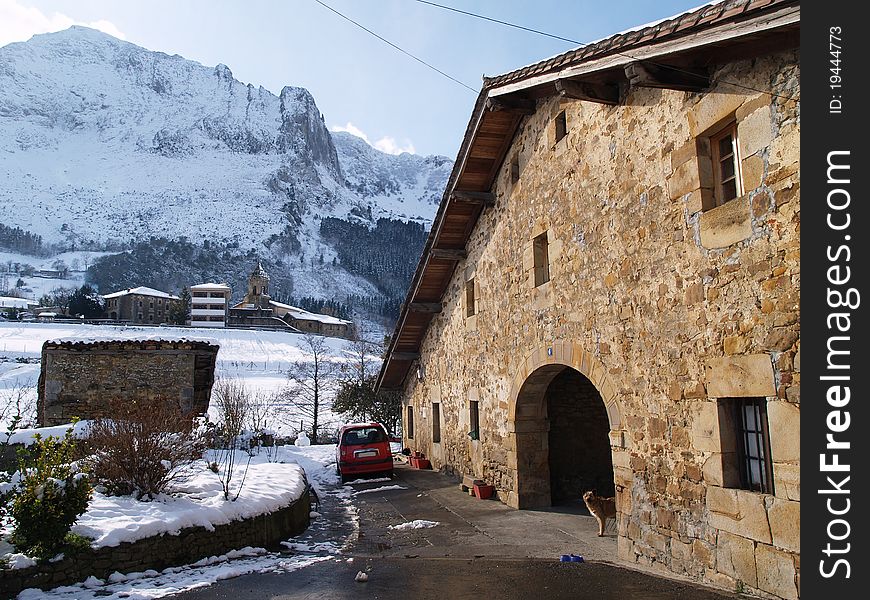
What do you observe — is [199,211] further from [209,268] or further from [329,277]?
[329,277]

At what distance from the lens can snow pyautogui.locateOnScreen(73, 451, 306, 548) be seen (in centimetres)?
618

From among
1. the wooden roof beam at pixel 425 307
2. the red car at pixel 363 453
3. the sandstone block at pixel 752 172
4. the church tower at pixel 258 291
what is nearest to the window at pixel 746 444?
the sandstone block at pixel 752 172

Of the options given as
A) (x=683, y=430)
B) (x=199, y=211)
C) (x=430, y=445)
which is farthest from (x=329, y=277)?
(x=683, y=430)

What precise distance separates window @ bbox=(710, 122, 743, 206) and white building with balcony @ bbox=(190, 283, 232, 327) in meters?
79.3

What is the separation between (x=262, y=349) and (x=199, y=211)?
107 meters

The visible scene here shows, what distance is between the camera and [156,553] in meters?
6.31

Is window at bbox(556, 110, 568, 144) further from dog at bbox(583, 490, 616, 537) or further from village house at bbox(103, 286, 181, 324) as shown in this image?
village house at bbox(103, 286, 181, 324)

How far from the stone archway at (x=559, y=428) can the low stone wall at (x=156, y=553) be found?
12.7 feet

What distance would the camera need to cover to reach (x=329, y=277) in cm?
14625

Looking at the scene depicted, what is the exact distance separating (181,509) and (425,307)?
845 cm

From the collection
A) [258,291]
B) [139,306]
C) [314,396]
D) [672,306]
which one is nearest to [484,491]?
[672,306]

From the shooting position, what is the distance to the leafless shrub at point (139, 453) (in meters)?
7.23

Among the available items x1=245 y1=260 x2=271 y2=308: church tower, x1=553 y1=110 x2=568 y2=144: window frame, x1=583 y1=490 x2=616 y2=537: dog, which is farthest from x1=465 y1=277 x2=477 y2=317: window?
x1=245 y1=260 x2=271 y2=308: church tower

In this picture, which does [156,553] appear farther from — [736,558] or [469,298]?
[469,298]
